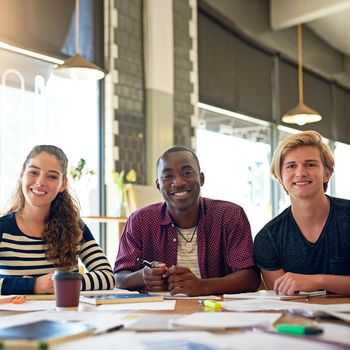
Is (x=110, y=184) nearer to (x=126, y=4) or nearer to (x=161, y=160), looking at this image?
(x=126, y=4)

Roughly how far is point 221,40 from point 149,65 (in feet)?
5.34

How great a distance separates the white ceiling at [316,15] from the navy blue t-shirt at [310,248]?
5.60 m

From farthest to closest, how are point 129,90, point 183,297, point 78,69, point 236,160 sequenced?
point 236,160
point 129,90
point 78,69
point 183,297

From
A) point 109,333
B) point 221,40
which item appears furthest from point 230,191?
point 109,333

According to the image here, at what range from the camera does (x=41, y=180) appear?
248 centimetres

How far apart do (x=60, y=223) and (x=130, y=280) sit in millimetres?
392

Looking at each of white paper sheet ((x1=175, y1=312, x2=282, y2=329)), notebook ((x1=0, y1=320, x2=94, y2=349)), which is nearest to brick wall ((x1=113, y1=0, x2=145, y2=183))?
white paper sheet ((x1=175, y1=312, x2=282, y2=329))

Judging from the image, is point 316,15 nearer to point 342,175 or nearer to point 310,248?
point 342,175

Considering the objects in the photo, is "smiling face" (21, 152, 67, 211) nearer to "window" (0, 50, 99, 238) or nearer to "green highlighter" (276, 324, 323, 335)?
"green highlighter" (276, 324, 323, 335)

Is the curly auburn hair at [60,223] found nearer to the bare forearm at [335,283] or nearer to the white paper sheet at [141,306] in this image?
the white paper sheet at [141,306]

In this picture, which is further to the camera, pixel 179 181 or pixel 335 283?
pixel 179 181

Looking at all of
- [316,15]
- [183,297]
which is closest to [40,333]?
[183,297]

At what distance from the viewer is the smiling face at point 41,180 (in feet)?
8.13

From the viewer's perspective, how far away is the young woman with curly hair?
2.37 meters
